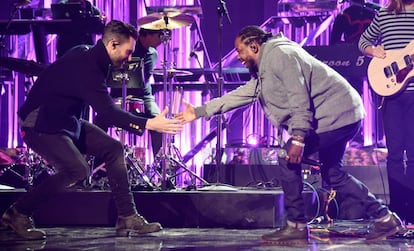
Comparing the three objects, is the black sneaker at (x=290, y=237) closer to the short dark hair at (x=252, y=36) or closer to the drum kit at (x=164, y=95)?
the short dark hair at (x=252, y=36)

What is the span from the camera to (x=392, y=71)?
17.4ft

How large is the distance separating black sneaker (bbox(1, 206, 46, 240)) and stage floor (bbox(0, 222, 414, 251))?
0.22 ft

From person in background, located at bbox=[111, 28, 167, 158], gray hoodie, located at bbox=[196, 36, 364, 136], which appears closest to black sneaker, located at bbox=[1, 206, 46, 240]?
gray hoodie, located at bbox=[196, 36, 364, 136]

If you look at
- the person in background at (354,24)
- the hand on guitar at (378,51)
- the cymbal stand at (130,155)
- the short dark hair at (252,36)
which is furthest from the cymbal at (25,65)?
the hand on guitar at (378,51)

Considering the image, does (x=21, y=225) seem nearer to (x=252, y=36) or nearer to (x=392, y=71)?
(x=252, y=36)

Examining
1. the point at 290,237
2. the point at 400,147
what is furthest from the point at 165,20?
the point at 290,237

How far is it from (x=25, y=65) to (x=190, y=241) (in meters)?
3.31

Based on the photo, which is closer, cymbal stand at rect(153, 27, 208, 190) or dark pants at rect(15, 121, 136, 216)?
dark pants at rect(15, 121, 136, 216)

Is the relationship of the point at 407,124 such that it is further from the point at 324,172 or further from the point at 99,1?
the point at 99,1

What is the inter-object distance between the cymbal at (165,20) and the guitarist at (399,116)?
209 centimetres

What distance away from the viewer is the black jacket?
466 centimetres

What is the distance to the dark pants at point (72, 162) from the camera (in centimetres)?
477

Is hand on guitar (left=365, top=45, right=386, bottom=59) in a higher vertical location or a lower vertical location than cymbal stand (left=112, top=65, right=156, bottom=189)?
higher

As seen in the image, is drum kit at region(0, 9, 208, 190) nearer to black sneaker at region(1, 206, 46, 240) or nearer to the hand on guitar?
black sneaker at region(1, 206, 46, 240)
